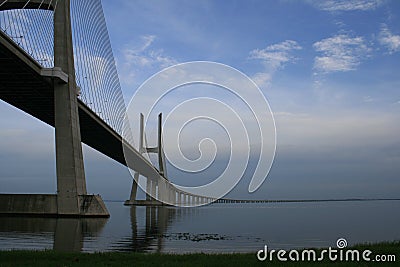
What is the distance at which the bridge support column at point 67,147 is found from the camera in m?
31.4

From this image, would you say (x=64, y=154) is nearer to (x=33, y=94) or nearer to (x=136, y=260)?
(x=33, y=94)

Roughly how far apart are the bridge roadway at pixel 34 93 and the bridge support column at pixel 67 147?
1447 mm

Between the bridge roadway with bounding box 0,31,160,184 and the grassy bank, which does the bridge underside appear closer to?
the bridge roadway with bounding box 0,31,160,184

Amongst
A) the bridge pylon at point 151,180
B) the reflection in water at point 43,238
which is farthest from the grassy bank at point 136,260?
the bridge pylon at point 151,180

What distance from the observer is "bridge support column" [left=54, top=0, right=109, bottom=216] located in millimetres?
31422

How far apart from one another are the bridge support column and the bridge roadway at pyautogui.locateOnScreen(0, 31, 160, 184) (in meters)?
1.45

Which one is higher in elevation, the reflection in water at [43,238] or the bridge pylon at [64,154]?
the bridge pylon at [64,154]

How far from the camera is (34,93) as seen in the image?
3453 centimetres

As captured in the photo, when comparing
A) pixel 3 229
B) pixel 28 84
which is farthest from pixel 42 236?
pixel 28 84

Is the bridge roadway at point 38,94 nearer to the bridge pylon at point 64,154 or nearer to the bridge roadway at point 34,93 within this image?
the bridge roadway at point 34,93

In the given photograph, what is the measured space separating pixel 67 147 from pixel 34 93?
5635 mm

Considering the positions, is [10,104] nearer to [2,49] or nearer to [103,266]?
[2,49]

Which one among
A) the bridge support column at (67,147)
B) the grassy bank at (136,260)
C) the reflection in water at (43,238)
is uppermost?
the bridge support column at (67,147)

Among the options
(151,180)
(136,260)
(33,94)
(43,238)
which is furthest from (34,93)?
(151,180)
